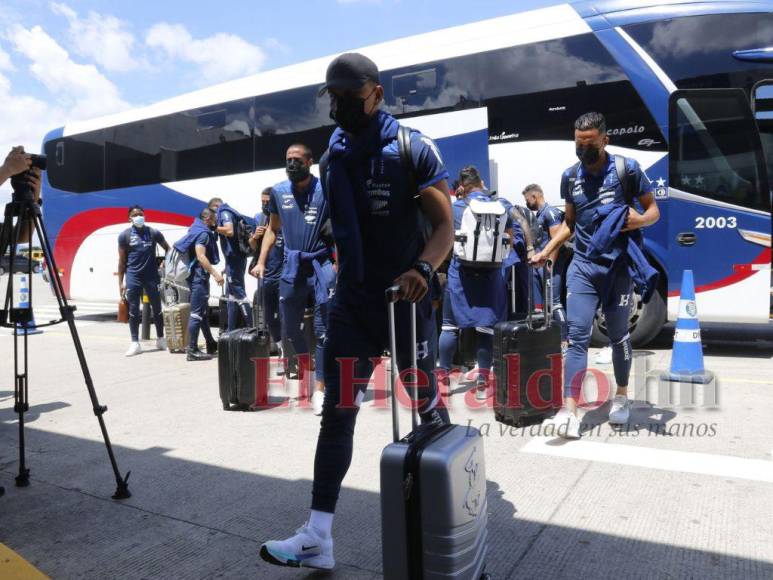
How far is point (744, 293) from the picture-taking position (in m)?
6.90

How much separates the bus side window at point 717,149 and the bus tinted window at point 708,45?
14 centimetres

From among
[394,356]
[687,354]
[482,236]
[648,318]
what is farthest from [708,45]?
[394,356]

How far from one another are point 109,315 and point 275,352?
7.64 meters

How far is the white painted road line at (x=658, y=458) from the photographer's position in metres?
3.48

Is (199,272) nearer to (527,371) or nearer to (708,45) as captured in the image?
(527,371)

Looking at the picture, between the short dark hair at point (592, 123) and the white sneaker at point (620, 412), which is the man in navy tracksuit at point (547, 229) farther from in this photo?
the short dark hair at point (592, 123)

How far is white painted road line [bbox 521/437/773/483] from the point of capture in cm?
348

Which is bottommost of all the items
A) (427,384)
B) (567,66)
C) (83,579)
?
(83,579)

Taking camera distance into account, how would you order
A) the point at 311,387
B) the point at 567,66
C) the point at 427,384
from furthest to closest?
the point at 567,66 < the point at 311,387 < the point at 427,384

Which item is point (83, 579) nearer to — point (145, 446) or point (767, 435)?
point (145, 446)

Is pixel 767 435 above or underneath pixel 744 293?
underneath

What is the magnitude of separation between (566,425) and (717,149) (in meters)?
4.33

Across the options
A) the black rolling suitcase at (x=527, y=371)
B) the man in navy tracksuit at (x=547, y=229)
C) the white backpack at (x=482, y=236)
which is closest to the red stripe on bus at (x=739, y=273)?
the man in navy tracksuit at (x=547, y=229)

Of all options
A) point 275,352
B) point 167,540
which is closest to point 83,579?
point 167,540
